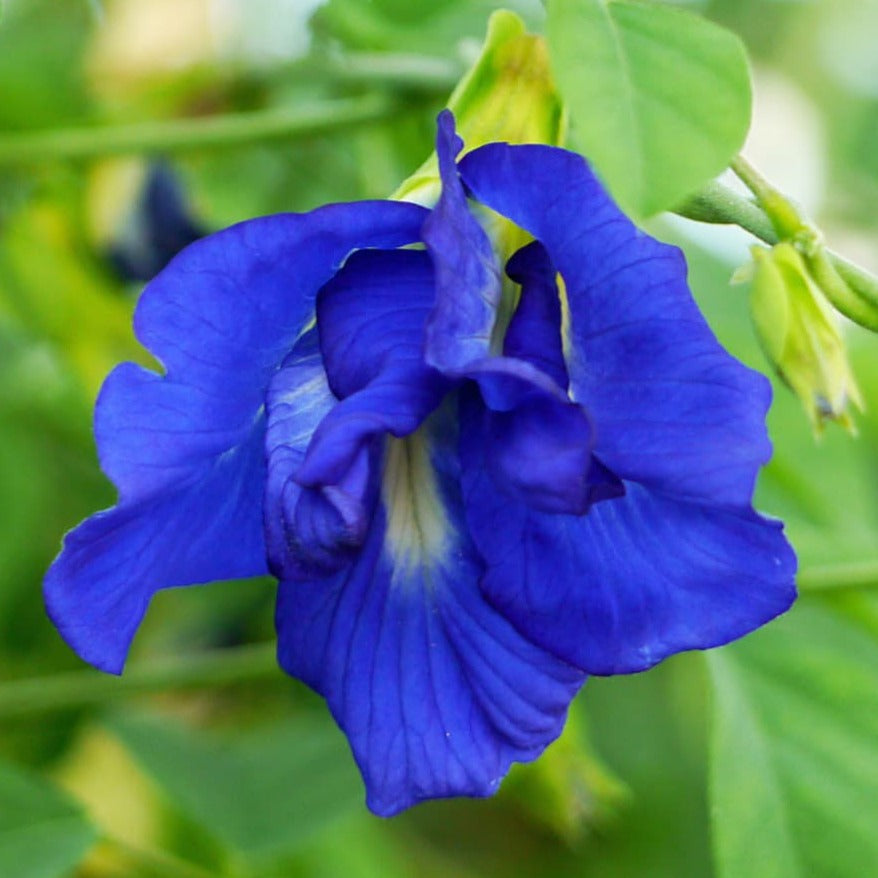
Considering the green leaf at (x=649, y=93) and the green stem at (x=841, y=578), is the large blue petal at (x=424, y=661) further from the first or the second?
the green stem at (x=841, y=578)

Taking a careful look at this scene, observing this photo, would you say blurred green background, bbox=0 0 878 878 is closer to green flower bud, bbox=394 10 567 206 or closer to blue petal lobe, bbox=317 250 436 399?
green flower bud, bbox=394 10 567 206

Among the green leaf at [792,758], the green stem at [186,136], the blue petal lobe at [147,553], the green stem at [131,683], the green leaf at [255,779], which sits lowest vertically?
the green leaf at [255,779]

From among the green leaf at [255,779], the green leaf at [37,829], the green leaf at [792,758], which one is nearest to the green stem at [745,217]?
the green leaf at [792,758]

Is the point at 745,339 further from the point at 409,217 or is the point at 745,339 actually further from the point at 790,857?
the point at 409,217

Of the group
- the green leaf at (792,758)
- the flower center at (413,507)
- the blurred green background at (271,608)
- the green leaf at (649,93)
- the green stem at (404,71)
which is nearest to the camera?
the green leaf at (649,93)

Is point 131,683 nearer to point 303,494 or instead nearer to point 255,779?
point 255,779

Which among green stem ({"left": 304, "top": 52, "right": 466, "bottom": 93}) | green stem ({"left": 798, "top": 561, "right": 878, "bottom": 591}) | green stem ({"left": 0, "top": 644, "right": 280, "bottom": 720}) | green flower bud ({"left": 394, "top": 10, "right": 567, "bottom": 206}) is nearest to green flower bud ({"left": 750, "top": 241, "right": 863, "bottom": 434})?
green flower bud ({"left": 394, "top": 10, "right": 567, "bottom": 206})

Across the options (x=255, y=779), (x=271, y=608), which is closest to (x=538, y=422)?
(x=255, y=779)

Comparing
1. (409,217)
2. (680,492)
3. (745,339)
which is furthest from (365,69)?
(680,492)
